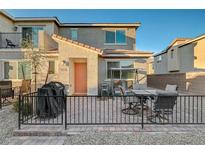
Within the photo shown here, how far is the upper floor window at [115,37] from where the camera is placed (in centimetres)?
1916

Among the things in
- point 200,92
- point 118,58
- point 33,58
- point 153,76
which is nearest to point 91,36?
point 118,58

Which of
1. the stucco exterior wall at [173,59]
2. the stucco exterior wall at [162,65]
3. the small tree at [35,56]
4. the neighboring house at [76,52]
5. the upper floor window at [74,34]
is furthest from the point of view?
the stucco exterior wall at [162,65]

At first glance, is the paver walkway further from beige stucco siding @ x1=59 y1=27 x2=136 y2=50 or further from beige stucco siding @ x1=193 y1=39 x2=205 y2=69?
beige stucco siding @ x1=193 y1=39 x2=205 y2=69

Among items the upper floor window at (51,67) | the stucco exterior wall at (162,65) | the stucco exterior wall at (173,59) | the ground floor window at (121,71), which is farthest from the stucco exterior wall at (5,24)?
the stucco exterior wall at (162,65)

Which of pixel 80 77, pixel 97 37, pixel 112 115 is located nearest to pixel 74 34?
pixel 97 37

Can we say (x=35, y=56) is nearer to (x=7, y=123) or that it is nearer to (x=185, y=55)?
(x=7, y=123)

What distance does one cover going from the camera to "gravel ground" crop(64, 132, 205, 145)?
215 inches

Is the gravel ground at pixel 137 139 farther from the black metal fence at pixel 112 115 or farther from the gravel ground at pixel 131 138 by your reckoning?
the black metal fence at pixel 112 115

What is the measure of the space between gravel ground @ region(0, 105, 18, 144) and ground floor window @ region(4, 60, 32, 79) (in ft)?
20.9

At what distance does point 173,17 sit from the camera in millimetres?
24188

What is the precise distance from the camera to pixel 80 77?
51.7ft
